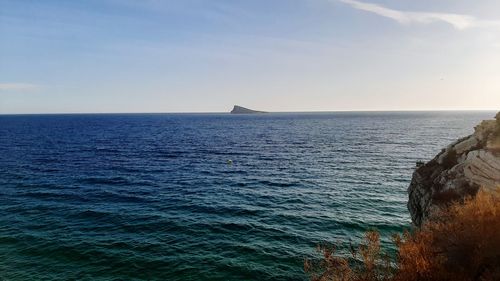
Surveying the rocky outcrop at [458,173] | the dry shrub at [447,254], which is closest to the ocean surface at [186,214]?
the rocky outcrop at [458,173]

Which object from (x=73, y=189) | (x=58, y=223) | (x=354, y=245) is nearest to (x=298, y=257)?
(x=354, y=245)

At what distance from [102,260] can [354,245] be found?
867 inches

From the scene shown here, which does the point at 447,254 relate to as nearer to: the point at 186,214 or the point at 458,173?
the point at 458,173

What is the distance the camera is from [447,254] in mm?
17047

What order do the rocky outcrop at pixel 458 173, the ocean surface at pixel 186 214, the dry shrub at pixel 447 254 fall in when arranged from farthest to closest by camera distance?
the ocean surface at pixel 186 214 → the rocky outcrop at pixel 458 173 → the dry shrub at pixel 447 254

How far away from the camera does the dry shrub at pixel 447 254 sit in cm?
1470

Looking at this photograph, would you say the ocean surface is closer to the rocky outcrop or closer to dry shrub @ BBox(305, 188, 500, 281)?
the rocky outcrop

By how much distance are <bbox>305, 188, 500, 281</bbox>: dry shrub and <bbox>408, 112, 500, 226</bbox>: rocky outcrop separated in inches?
391

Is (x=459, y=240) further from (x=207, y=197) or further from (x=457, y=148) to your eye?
(x=207, y=197)

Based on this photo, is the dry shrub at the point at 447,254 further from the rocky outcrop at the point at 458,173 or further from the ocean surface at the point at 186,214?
the ocean surface at the point at 186,214

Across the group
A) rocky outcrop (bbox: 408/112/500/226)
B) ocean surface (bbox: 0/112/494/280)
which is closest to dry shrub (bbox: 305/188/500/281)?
rocky outcrop (bbox: 408/112/500/226)

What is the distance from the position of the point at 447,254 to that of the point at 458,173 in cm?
1512

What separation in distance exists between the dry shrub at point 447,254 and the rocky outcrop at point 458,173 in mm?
9931

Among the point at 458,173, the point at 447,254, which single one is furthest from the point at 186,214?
the point at 447,254
